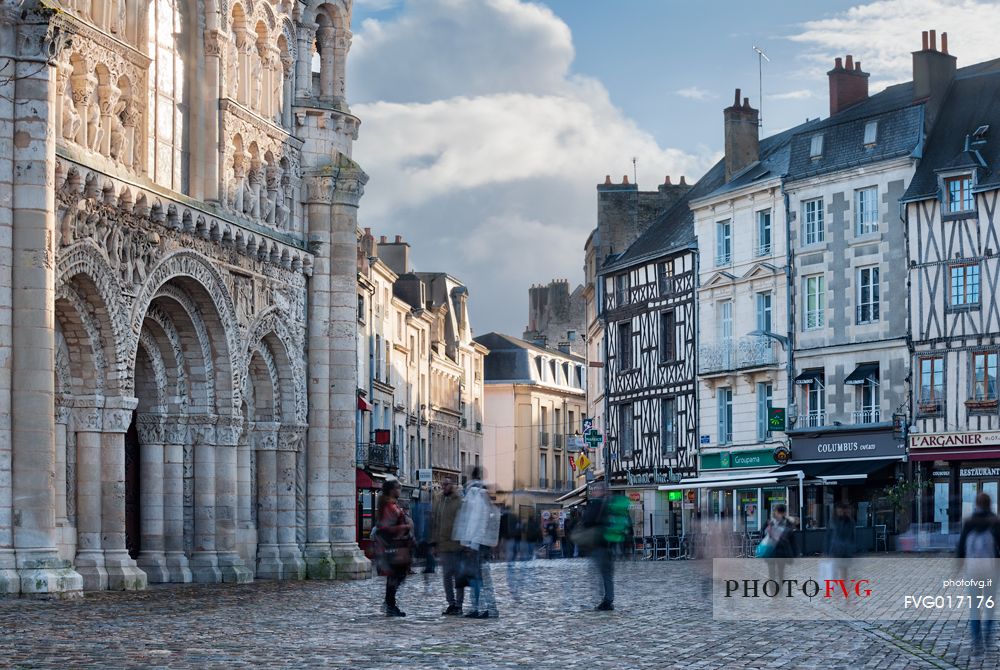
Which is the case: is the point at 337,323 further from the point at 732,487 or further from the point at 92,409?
the point at 732,487

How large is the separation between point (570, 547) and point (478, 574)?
3097 cm

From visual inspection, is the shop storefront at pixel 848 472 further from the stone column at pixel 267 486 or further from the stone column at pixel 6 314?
the stone column at pixel 6 314

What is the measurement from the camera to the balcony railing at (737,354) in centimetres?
4856

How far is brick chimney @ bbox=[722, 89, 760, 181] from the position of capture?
52.2m

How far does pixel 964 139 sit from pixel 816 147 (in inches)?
187

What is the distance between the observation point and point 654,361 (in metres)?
54.0

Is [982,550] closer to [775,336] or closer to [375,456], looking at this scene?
[775,336]

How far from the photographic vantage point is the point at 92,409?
76.3 feet

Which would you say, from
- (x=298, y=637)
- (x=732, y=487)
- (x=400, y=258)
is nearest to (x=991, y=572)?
(x=298, y=637)

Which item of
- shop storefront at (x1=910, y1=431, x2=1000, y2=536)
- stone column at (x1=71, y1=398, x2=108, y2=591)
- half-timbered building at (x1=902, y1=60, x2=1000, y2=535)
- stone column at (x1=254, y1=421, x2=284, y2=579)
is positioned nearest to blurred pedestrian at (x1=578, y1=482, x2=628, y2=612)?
stone column at (x1=71, y1=398, x2=108, y2=591)

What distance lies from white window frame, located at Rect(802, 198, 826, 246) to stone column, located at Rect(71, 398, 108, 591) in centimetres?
2790

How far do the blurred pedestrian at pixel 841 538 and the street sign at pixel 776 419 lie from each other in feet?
85.2

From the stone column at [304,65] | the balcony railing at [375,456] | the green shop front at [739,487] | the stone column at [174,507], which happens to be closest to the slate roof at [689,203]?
the green shop front at [739,487]

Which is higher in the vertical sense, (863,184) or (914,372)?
(863,184)
